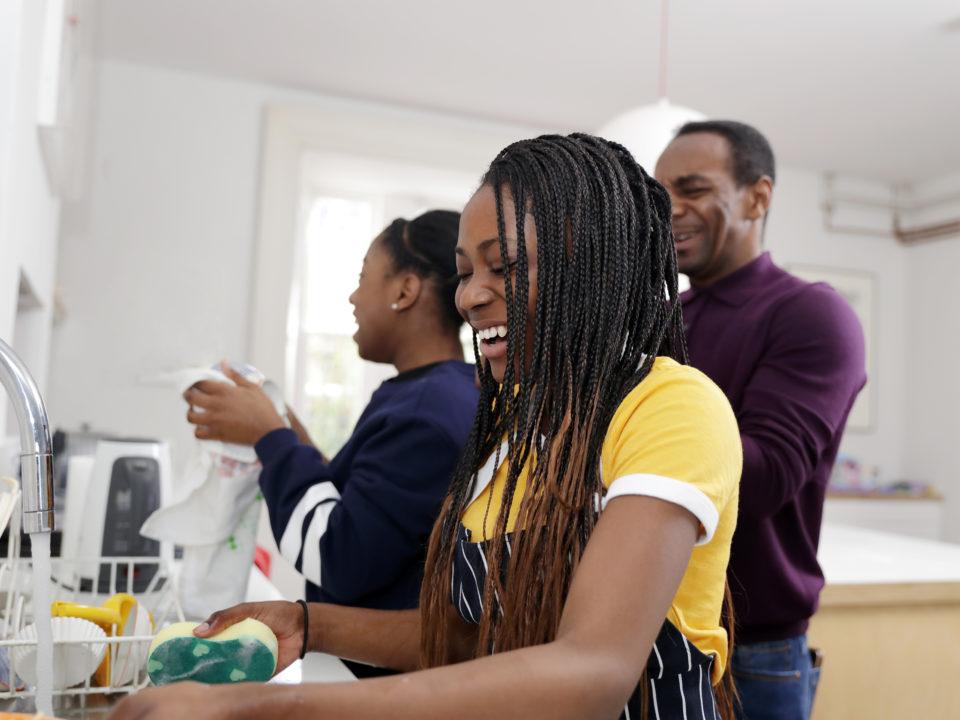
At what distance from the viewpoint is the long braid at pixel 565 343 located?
0.66 m

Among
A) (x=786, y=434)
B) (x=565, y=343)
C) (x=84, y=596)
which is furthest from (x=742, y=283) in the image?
(x=84, y=596)

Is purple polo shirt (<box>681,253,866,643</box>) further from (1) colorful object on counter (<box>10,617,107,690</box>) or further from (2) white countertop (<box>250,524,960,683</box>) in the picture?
(1) colorful object on counter (<box>10,617,107,690</box>)

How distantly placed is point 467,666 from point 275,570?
2.60 meters

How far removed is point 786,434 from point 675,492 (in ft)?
1.78

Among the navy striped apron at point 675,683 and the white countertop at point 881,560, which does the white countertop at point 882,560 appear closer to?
the white countertop at point 881,560

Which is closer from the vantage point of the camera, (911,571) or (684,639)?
(684,639)

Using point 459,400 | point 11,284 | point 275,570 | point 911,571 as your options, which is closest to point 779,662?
point 459,400

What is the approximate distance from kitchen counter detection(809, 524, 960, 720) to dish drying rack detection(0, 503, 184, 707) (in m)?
1.09

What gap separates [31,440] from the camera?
700 mm

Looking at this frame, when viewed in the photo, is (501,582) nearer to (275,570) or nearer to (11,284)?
(11,284)

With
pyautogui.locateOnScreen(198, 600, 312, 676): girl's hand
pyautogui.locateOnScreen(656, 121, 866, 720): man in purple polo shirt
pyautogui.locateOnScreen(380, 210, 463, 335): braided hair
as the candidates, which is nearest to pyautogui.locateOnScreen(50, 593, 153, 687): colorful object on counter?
pyautogui.locateOnScreen(198, 600, 312, 676): girl's hand

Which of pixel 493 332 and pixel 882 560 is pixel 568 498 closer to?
pixel 493 332

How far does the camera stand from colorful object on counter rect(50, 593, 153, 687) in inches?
33.5

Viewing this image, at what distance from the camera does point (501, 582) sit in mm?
693
